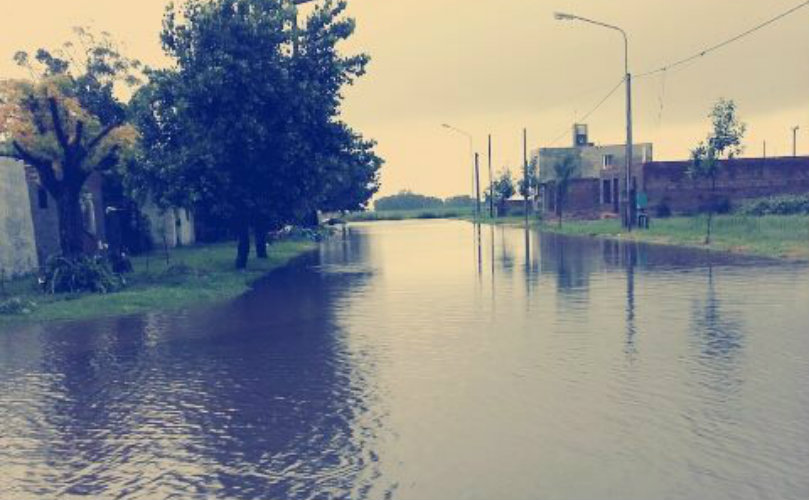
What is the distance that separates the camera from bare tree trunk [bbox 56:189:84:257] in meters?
22.5

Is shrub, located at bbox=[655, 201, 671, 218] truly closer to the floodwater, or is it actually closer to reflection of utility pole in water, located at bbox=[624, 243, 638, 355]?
reflection of utility pole in water, located at bbox=[624, 243, 638, 355]

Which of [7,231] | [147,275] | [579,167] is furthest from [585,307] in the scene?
[579,167]

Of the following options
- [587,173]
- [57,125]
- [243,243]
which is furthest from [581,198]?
[57,125]

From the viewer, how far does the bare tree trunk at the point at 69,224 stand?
22531 millimetres

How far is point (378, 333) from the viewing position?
1278 cm

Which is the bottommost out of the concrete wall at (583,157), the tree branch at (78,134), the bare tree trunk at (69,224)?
the bare tree trunk at (69,224)

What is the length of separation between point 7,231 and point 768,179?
179 feet

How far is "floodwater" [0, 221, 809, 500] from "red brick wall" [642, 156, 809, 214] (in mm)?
45088

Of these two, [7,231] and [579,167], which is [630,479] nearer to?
[7,231]

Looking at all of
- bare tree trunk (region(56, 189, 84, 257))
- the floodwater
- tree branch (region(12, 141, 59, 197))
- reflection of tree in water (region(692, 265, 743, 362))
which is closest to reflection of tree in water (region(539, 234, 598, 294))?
the floodwater

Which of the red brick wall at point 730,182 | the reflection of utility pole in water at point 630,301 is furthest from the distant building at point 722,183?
the reflection of utility pole in water at point 630,301

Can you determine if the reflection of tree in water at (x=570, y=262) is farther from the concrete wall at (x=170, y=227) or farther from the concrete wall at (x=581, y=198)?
the concrete wall at (x=581, y=198)

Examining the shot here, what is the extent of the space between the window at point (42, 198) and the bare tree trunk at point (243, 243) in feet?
25.3

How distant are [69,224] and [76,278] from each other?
319 cm
